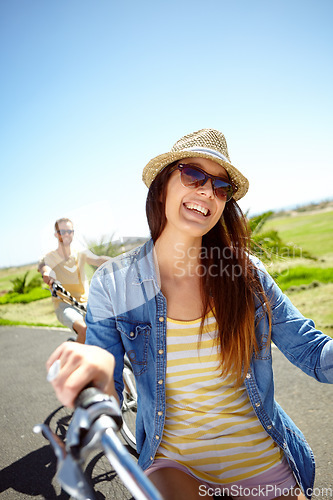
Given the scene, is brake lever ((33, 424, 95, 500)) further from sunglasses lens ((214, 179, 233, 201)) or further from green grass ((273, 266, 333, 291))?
green grass ((273, 266, 333, 291))

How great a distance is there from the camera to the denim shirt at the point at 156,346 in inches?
61.6

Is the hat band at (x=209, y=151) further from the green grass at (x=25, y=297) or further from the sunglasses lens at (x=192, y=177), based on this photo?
the green grass at (x=25, y=297)

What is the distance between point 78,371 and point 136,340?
0.96 meters

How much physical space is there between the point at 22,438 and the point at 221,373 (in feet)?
10.9

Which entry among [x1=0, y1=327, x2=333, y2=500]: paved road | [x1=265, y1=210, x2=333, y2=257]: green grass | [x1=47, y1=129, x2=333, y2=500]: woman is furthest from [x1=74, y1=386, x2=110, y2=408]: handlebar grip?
[x1=265, y1=210, x2=333, y2=257]: green grass

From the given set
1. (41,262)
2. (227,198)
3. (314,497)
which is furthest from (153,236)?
(41,262)

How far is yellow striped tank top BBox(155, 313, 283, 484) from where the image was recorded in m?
1.48

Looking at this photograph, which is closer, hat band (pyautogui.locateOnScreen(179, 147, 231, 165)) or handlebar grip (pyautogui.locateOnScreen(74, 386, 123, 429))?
handlebar grip (pyautogui.locateOnScreen(74, 386, 123, 429))

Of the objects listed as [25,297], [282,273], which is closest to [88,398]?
[282,273]

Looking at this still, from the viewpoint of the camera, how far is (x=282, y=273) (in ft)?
28.9

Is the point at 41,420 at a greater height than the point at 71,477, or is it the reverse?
the point at 71,477

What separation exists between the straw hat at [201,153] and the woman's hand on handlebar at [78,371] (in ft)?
3.99

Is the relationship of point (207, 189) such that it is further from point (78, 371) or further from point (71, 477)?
point (71, 477)

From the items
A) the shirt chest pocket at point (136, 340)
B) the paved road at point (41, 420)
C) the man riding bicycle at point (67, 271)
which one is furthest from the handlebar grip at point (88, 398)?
the man riding bicycle at point (67, 271)
